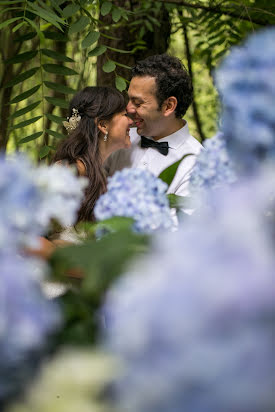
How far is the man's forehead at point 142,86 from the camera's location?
3.07m

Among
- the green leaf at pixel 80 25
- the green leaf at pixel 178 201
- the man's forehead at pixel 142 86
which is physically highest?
the green leaf at pixel 178 201

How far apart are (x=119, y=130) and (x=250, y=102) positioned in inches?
87.1

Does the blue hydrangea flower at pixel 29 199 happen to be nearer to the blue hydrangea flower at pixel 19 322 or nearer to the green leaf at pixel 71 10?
the blue hydrangea flower at pixel 19 322

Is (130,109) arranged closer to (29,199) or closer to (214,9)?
(214,9)

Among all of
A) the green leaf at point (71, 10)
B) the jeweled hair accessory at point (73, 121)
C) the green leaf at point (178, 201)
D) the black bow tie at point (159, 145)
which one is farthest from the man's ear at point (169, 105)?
the green leaf at point (178, 201)

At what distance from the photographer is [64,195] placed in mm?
558

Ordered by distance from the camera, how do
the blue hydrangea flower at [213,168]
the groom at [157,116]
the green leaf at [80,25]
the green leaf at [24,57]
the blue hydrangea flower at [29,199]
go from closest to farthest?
the blue hydrangea flower at [29,199]
the blue hydrangea flower at [213,168]
the green leaf at [80,25]
the green leaf at [24,57]
the groom at [157,116]

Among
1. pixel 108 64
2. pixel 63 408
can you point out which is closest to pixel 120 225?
pixel 63 408

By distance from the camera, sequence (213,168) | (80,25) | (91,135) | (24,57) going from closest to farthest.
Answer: (213,168) → (80,25) → (24,57) → (91,135)

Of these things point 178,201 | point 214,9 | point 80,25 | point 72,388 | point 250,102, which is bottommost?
point 214,9

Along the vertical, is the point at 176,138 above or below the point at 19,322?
below

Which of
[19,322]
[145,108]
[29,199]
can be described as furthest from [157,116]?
[19,322]

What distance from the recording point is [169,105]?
3082 millimetres

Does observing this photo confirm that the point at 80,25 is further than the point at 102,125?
No
